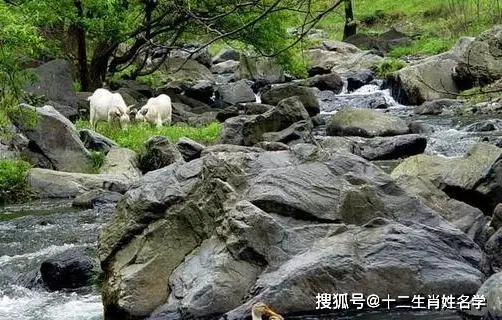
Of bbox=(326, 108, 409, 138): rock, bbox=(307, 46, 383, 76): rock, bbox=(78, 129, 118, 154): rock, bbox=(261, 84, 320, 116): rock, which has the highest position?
bbox=(307, 46, 383, 76): rock

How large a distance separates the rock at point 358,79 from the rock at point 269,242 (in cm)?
2311

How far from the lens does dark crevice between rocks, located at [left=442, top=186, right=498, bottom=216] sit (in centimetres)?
1198

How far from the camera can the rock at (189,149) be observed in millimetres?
18750

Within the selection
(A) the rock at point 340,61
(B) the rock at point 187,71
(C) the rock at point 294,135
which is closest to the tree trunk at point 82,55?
(C) the rock at point 294,135

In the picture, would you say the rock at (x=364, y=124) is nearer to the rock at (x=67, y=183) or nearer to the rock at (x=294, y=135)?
the rock at (x=294, y=135)

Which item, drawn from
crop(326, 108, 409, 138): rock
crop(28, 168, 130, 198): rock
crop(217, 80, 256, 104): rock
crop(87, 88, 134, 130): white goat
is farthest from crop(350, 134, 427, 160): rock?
crop(217, 80, 256, 104): rock

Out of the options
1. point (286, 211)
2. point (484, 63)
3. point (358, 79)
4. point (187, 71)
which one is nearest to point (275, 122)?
point (484, 63)

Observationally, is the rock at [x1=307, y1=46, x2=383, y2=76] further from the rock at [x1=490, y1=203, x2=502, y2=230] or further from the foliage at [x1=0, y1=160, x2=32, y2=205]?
the rock at [x1=490, y1=203, x2=502, y2=230]

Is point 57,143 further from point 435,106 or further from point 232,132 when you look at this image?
point 435,106

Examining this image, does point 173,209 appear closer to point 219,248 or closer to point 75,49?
point 219,248

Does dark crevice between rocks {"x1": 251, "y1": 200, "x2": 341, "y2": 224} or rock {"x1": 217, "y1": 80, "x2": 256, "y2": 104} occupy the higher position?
rock {"x1": 217, "y1": 80, "x2": 256, "y2": 104}

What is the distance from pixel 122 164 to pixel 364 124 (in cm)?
711

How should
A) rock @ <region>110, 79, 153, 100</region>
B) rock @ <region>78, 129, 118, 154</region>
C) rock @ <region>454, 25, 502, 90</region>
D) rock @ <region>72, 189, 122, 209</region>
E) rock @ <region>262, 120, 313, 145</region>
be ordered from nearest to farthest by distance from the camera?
rock @ <region>72, 189, 122, 209</region> → rock @ <region>78, 129, 118, 154</region> → rock @ <region>262, 120, 313, 145</region> → rock @ <region>454, 25, 502, 90</region> → rock @ <region>110, 79, 153, 100</region>

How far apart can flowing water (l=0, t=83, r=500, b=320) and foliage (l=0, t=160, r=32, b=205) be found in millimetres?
571
